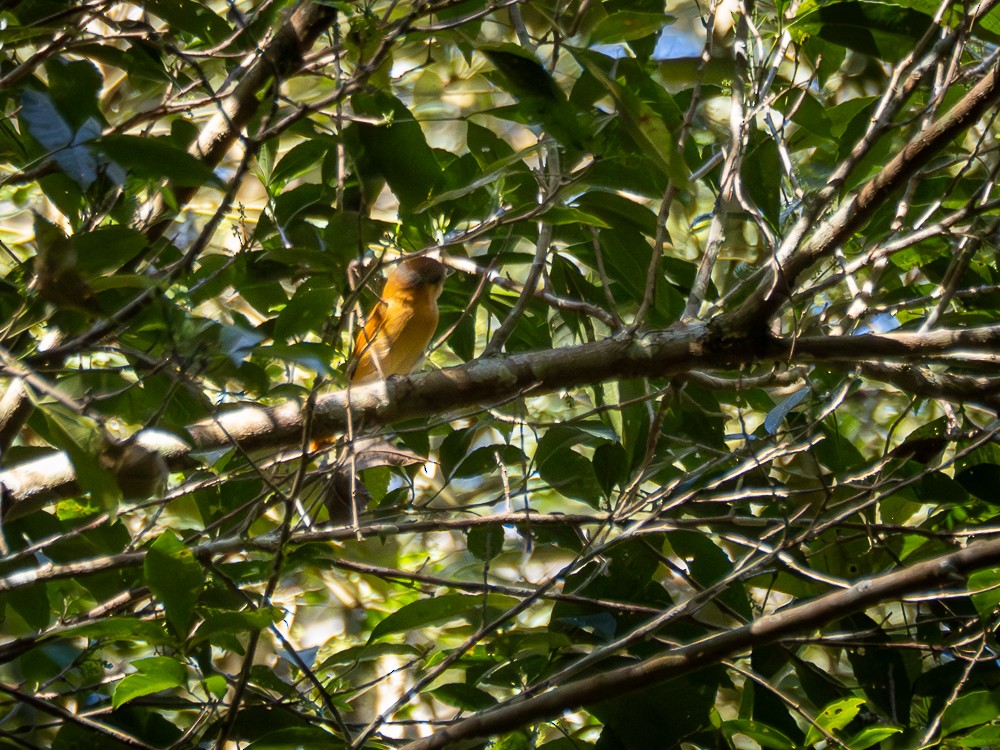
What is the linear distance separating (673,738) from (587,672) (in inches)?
8.1

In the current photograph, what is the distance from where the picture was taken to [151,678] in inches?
57.9

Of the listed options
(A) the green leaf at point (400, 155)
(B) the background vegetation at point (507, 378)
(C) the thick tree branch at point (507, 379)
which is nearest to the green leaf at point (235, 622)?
(B) the background vegetation at point (507, 378)

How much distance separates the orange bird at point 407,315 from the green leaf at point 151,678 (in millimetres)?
1478

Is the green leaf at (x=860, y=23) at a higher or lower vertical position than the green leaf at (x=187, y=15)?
lower

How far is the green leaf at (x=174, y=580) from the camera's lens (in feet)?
4.79

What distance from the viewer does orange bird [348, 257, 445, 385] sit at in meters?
2.94

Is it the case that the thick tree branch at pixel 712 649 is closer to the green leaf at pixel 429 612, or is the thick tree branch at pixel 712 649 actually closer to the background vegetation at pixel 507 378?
the background vegetation at pixel 507 378

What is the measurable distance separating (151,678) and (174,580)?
158mm

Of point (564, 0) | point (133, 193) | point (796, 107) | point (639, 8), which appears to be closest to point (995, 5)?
point (796, 107)

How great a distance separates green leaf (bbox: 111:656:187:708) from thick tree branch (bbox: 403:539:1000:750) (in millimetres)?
394

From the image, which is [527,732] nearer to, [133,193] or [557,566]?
[133,193]

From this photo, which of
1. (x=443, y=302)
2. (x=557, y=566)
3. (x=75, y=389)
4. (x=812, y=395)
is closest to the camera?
(x=75, y=389)

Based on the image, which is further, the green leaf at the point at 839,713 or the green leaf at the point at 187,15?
the green leaf at the point at 187,15

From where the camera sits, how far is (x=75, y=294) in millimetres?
1267
